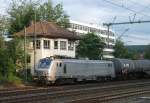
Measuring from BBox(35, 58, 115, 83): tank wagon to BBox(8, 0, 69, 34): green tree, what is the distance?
3153 cm

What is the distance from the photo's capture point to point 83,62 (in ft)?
162

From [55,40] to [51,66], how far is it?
79.2 feet

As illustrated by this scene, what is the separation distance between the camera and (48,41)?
222ft

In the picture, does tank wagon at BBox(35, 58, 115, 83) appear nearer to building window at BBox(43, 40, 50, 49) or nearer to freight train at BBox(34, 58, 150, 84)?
freight train at BBox(34, 58, 150, 84)

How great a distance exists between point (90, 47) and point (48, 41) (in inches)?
905

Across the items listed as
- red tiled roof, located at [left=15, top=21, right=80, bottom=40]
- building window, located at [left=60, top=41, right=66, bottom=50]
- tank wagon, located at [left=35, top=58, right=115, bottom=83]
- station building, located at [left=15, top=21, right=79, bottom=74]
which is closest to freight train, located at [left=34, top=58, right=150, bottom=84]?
tank wagon, located at [left=35, top=58, right=115, bottom=83]

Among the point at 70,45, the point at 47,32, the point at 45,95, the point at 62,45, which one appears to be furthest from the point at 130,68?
the point at 45,95

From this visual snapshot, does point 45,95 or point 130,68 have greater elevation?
point 130,68

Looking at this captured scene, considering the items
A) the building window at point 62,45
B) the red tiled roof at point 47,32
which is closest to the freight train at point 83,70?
the red tiled roof at point 47,32

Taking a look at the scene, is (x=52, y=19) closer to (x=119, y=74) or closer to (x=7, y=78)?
(x=119, y=74)

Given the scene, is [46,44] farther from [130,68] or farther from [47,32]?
[130,68]

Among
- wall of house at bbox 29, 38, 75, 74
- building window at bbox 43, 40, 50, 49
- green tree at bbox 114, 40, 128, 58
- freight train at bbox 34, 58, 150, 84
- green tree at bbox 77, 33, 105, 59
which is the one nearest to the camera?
freight train at bbox 34, 58, 150, 84

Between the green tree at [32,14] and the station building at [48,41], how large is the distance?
12.1m

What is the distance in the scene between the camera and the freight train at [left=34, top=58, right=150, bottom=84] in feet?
146
